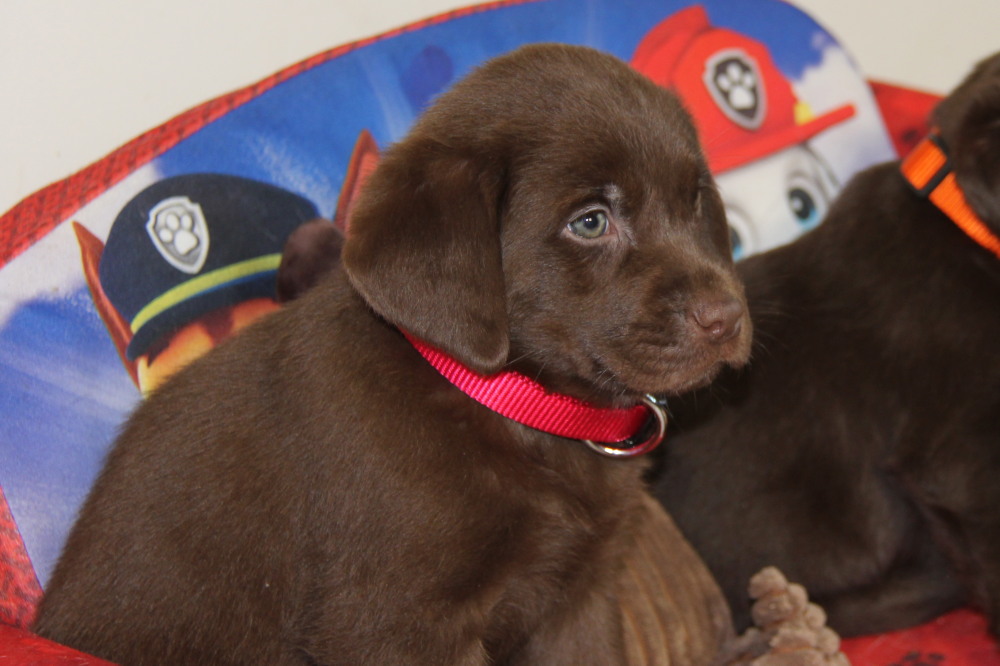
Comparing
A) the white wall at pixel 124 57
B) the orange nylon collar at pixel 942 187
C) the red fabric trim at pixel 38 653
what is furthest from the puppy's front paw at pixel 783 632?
the white wall at pixel 124 57

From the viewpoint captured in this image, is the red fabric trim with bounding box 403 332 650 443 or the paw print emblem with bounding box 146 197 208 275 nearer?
the red fabric trim with bounding box 403 332 650 443

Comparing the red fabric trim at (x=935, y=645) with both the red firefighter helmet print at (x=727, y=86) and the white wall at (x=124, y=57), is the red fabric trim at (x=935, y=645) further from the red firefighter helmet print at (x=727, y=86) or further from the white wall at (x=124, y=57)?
the white wall at (x=124, y=57)

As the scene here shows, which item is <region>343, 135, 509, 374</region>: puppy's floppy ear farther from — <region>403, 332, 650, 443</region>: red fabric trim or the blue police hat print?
the blue police hat print

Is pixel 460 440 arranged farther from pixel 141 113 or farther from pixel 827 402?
pixel 141 113

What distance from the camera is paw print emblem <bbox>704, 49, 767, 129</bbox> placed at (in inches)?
124

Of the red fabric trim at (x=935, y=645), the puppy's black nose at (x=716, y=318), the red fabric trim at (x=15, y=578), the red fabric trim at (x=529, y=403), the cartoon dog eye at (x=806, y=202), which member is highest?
the puppy's black nose at (x=716, y=318)

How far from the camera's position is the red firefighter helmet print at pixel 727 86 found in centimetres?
310

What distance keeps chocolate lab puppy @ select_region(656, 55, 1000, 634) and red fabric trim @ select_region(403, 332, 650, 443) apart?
59 cm

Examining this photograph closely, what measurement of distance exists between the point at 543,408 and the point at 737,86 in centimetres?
175

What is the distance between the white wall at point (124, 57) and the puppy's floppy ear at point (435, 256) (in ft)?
4.20

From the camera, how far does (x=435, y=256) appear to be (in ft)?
5.29

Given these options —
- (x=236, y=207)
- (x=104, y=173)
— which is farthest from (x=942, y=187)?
(x=104, y=173)

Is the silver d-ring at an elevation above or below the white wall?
below

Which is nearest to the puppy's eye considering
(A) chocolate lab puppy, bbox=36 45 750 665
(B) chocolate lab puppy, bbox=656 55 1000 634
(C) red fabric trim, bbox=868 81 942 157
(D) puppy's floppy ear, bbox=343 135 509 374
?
(A) chocolate lab puppy, bbox=36 45 750 665
